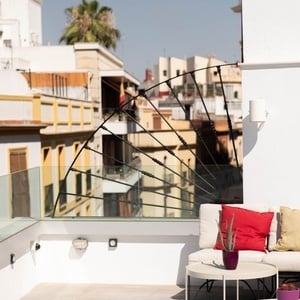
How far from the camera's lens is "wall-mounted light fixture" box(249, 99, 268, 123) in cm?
731

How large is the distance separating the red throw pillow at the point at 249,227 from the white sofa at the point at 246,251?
0.28 feet

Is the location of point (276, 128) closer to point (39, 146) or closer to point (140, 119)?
point (39, 146)

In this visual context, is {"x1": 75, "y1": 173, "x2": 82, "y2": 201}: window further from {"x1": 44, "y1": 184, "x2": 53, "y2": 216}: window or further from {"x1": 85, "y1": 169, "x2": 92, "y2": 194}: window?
{"x1": 44, "y1": 184, "x2": 53, "y2": 216}: window

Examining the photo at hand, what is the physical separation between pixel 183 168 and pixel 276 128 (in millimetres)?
1684

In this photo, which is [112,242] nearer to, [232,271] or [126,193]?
[126,193]

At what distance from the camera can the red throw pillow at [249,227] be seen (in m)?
7.04

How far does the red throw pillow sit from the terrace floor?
55 centimetres

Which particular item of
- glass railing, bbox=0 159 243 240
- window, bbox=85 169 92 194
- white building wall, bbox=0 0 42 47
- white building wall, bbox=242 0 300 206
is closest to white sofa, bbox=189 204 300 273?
white building wall, bbox=242 0 300 206

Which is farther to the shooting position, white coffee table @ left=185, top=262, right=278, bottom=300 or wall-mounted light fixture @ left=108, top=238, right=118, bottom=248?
wall-mounted light fixture @ left=108, top=238, right=118, bottom=248

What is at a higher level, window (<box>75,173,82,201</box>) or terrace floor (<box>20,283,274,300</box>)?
window (<box>75,173,82,201</box>)

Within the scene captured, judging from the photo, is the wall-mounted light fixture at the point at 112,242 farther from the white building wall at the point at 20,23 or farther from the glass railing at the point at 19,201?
the white building wall at the point at 20,23

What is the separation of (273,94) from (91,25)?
32.1 m

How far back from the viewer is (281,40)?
744cm

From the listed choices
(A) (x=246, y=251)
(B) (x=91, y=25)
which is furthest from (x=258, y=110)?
(B) (x=91, y=25)
